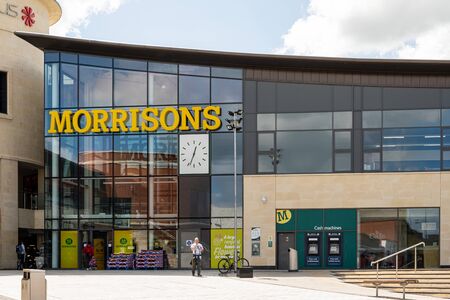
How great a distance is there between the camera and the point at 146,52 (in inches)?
1415

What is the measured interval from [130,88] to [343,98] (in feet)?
33.8

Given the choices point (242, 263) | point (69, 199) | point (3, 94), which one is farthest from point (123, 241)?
point (3, 94)

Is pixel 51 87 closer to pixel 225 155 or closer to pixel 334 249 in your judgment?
pixel 225 155

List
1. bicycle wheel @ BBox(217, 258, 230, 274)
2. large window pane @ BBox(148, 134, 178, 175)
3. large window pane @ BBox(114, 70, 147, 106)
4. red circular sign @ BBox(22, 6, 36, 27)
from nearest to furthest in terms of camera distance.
Result: bicycle wheel @ BBox(217, 258, 230, 274)
large window pane @ BBox(148, 134, 178, 175)
large window pane @ BBox(114, 70, 147, 106)
red circular sign @ BBox(22, 6, 36, 27)

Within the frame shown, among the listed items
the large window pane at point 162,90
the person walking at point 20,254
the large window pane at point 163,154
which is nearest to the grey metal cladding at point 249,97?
the large window pane at point 162,90

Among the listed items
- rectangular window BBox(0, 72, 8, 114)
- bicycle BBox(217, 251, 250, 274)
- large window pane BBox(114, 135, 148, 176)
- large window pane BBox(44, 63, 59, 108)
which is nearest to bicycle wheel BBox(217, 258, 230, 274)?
bicycle BBox(217, 251, 250, 274)

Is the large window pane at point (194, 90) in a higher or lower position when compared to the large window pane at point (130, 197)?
higher

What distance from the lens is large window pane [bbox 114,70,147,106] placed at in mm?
36531

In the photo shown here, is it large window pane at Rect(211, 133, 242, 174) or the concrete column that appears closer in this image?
large window pane at Rect(211, 133, 242, 174)

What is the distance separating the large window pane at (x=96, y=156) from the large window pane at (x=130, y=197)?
2.94 feet

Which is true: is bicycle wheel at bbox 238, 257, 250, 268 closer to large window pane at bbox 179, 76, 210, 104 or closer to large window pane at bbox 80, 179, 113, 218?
large window pane at bbox 80, 179, 113, 218

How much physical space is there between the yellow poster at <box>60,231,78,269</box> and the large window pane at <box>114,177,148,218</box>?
2.50m

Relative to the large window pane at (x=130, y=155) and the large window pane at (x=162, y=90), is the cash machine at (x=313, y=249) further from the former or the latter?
the large window pane at (x=162, y=90)

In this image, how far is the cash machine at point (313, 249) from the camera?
35.0 meters
